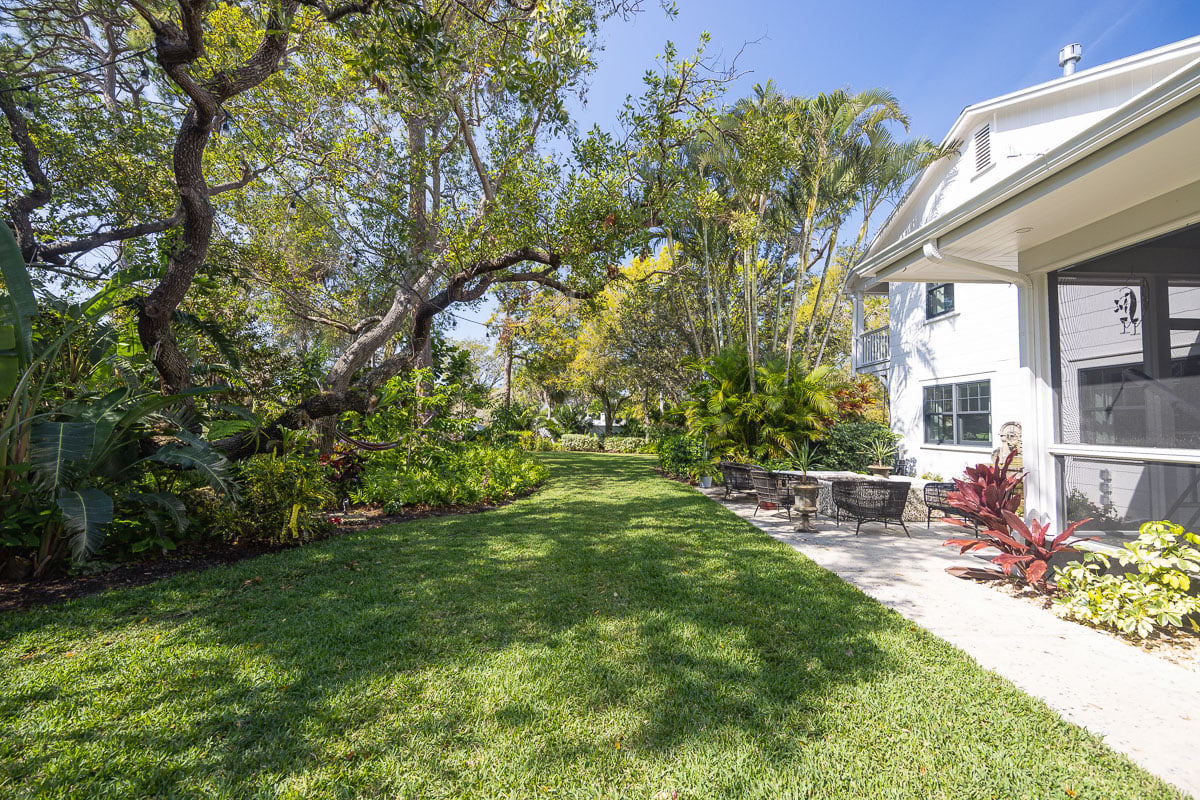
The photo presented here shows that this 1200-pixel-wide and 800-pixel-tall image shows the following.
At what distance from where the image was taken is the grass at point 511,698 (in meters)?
2.09

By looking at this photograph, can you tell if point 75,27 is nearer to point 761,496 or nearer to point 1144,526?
point 761,496

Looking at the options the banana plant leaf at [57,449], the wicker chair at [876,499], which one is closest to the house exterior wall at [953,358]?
the wicker chair at [876,499]

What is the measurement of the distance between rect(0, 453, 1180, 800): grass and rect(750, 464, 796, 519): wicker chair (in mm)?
2939

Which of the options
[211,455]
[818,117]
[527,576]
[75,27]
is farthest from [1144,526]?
[75,27]

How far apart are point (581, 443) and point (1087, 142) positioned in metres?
23.0

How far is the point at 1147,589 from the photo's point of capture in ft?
11.5

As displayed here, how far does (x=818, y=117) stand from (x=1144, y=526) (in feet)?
32.3

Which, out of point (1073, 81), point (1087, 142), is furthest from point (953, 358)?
point (1087, 142)

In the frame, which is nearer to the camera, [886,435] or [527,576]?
[527,576]

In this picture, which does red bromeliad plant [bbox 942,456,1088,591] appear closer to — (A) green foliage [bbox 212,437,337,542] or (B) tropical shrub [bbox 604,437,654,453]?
(A) green foliage [bbox 212,437,337,542]

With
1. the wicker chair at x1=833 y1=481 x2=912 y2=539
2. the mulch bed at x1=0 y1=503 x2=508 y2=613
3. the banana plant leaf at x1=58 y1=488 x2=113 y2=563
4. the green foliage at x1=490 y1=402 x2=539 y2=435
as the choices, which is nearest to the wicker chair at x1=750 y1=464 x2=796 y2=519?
the wicker chair at x1=833 y1=481 x2=912 y2=539

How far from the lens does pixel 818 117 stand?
1021 centimetres

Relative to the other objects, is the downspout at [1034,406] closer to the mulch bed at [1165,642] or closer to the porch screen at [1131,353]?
the porch screen at [1131,353]

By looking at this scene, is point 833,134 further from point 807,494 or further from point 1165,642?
point 1165,642
